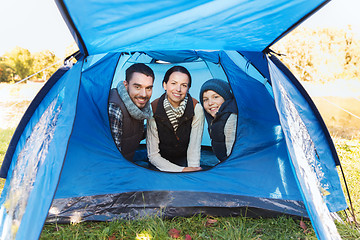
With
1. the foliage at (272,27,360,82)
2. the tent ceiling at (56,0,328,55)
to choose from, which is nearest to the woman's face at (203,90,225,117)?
the tent ceiling at (56,0,328,55)

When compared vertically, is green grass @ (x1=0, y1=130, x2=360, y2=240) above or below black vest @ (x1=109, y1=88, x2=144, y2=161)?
below

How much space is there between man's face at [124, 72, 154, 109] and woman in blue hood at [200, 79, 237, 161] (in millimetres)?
498

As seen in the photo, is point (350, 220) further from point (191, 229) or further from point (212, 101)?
point (212, 101)

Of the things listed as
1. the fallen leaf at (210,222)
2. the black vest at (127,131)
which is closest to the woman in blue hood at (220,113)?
the fallen leaf at (210,222)

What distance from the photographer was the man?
218cm

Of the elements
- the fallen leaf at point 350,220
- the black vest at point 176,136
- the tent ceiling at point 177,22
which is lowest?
the fallen leaf at point 350,220

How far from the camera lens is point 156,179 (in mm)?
2104

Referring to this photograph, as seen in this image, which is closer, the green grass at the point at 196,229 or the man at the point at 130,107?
the green grass at the point at 196,229

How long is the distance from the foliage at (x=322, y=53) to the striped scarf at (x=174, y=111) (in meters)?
6.33

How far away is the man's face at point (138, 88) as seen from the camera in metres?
2.26

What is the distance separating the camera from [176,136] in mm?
2447

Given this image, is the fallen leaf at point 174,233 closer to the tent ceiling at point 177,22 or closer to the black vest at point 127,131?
the black vest at point 127,131

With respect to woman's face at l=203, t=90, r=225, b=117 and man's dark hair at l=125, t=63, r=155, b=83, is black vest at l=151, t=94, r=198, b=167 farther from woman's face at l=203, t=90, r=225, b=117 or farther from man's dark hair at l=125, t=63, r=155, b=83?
man's dark hair at l=125, t=63, r=155, b=83

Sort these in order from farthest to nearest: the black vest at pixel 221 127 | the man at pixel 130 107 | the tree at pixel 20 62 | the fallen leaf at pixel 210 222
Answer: the tree at pixel 20 62
the black vest at pixel 221 127
the man at pixel 130 107
the fallen leaf at pixel 210 222
